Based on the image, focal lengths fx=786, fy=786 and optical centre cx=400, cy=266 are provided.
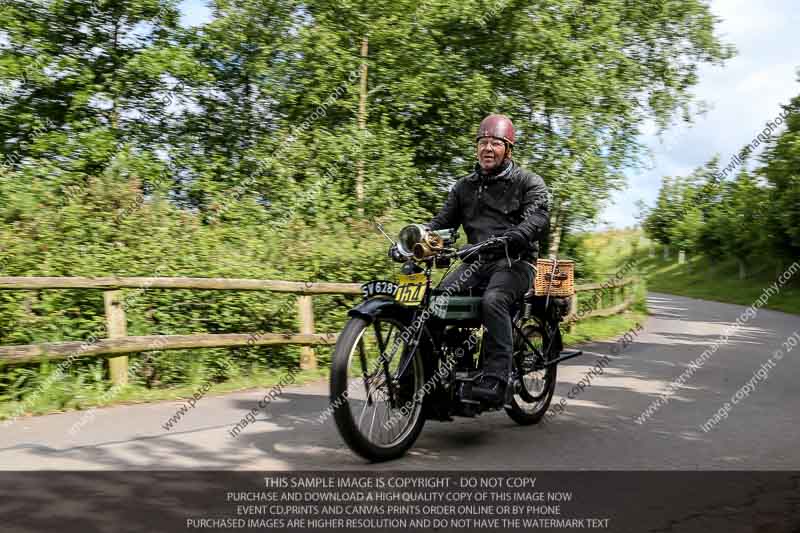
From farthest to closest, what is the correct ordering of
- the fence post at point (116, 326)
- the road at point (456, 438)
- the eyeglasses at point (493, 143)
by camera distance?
the fence post at point (116, 326)
the eyeglasses at point (493, 143)
the road at point (456, 438)

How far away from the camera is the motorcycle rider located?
18.9 feet

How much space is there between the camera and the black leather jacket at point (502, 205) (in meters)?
6.09

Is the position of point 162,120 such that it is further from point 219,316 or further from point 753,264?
point 753,264

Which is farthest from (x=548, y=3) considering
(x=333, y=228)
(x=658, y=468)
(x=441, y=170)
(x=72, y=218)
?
(x=658, y=468)

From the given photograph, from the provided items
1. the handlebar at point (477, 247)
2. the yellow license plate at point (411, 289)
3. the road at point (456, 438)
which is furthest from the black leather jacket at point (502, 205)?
the road at point (456, 438)

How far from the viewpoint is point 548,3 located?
21703mm

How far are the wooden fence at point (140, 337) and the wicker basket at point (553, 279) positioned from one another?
363 centimetres

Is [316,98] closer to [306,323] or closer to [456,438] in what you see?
[306,323]

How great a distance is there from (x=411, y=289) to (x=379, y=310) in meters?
0.44

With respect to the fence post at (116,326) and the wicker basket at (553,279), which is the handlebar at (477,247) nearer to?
the wicker basket at (553,279)

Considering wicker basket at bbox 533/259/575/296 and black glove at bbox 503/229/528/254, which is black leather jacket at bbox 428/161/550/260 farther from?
wicker basket at bbox 533/259/575/296

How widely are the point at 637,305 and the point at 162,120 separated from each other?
16460 mm

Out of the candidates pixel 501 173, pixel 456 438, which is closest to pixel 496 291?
pixel 501 173

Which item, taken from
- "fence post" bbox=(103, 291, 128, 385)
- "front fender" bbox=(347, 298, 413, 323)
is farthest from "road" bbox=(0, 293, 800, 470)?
"front fender" bbox=(347, 298, 413, 323)
